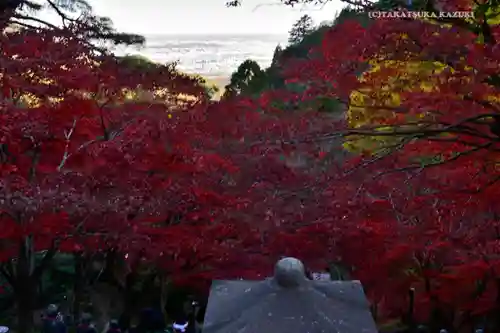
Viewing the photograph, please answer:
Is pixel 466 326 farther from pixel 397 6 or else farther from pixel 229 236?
pixel 397 6

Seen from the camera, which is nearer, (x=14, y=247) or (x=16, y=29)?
(x=14, y=247)

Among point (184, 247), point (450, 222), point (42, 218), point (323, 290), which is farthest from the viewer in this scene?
point (184, 247)

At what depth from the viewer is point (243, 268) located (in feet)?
22.7

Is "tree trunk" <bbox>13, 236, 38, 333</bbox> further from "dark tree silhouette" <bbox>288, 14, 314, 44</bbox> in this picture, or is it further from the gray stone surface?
"dark tree silhouette" <bbox>288, 14, 314, 44</bbox>

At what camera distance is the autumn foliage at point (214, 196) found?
602 cm

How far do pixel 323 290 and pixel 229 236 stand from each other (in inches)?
186

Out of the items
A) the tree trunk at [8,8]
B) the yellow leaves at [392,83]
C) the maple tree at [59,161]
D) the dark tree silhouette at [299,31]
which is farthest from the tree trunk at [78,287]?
the dark tree silhouette at [299,31]

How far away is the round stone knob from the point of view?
267cm

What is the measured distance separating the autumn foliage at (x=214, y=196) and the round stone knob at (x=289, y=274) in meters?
2.78

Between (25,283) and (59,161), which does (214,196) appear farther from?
(25,283)

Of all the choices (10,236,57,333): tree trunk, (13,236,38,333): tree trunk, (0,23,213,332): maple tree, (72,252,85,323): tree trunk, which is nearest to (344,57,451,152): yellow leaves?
(0,23,213,332): maple tree

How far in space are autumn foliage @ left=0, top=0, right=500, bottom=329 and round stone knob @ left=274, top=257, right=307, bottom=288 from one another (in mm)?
2783

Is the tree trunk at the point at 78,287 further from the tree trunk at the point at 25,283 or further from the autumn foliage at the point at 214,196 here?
the tree trunk at the point at 25,283

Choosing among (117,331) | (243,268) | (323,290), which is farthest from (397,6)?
(117,331)
